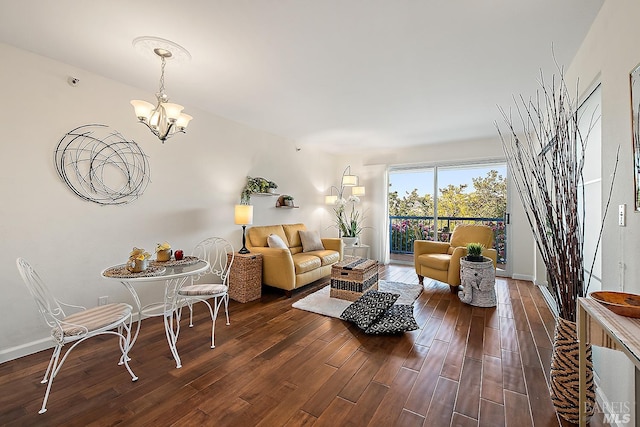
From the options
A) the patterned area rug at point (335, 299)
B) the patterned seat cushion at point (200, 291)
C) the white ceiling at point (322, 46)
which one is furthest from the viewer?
the patterned area rug at point (335, 299)

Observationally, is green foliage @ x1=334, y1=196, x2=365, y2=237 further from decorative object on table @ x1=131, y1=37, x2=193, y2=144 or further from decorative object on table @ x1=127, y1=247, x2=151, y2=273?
decorative object on table @ x1=127, y1=247, x2=151, y2=273

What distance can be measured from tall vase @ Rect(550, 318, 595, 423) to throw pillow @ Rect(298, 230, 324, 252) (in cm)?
344

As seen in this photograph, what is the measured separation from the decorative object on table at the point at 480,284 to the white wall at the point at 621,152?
4.91 ft

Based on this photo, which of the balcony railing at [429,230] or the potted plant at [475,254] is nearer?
the potted plant at [475,254]

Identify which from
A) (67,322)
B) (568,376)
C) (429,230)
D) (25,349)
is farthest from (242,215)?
(429,230)

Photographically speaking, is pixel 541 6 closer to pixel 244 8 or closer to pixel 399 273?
pixel 244 8

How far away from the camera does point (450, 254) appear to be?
434 cm

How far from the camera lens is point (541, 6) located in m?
1.77

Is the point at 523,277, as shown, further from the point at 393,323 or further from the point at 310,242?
the point at 310,242

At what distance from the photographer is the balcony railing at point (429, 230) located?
5219 mm

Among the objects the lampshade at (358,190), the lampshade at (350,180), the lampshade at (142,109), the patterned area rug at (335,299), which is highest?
the lampshade at (142,109)

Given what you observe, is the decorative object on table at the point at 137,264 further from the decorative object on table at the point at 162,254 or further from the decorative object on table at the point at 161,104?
the decorative object on table at the point at 161,104

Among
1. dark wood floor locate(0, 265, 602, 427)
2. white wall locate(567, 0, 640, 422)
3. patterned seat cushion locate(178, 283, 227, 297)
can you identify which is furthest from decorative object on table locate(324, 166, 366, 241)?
white wall locate(567, 0, 640, 422)

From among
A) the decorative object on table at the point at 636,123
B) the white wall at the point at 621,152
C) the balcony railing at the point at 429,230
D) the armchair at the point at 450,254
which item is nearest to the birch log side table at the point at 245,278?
the armchair at the point at 450,254
